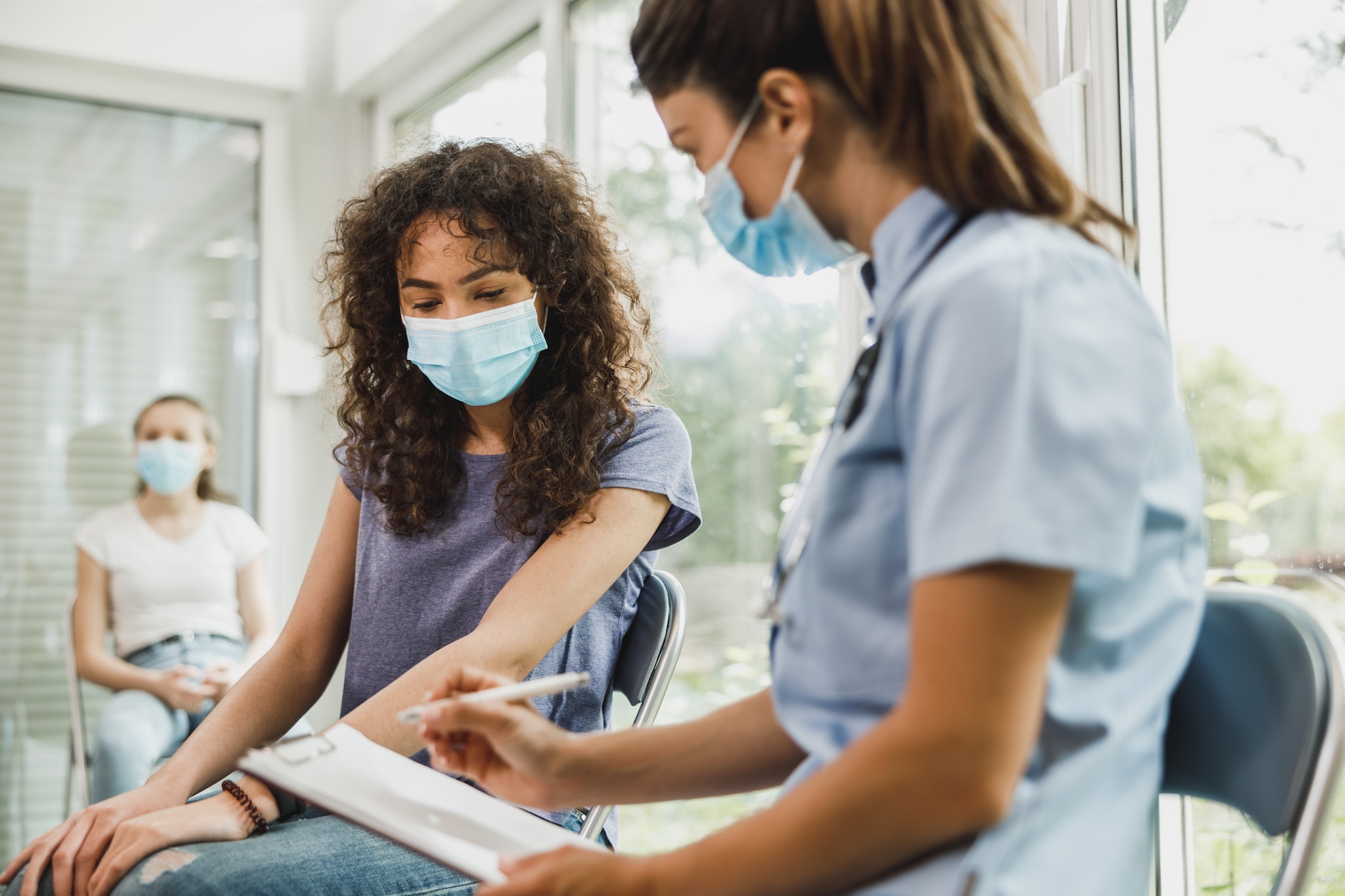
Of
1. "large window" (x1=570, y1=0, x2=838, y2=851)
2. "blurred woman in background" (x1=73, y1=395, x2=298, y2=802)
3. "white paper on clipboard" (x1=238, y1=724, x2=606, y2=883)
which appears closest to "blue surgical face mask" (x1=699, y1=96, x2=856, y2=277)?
"white paper on clipboard" (x1=238, y1=724, x2=606, y2=883)

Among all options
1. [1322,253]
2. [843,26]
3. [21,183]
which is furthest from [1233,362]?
[21,183]

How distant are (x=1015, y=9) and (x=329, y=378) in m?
1.19

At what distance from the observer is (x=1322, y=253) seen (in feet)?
3.66

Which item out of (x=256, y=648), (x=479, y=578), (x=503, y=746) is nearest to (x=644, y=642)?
(x=479, y=578)

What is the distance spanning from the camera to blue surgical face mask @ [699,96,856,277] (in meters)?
0.77

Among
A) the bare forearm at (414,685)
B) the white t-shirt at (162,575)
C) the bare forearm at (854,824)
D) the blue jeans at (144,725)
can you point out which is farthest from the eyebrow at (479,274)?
the white t-shirt at (162,575)

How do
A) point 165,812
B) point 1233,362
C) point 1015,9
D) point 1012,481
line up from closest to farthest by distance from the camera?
point 1012,481
point 165,812
point 1233,362
point 1015,9

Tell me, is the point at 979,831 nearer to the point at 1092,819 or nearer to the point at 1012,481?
the point at 1092,819

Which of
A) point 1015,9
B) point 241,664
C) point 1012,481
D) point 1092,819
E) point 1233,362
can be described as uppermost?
point 1015,9

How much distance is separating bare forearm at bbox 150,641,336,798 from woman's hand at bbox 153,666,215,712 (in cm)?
108

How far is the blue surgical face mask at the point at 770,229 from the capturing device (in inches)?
30.2

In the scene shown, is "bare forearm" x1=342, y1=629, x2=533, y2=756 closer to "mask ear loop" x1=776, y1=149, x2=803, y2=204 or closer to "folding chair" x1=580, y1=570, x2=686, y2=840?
"folding chair" x1=580, y1=570, x2=686, y2=840

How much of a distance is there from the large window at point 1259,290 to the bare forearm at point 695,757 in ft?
1.65

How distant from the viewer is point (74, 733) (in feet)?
7.80
